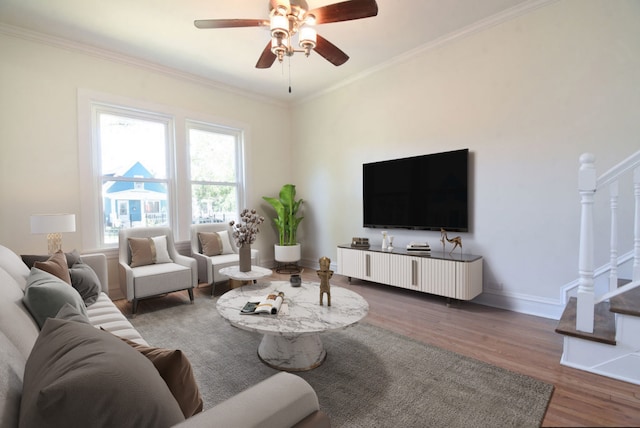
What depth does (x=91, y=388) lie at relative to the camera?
0.72m

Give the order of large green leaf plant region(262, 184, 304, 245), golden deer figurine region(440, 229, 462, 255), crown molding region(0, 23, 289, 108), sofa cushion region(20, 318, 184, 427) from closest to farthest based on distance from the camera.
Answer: sofa cushion region(20, 318, 184, 427)
crown molding region(0, 23, 289, 108)
golden deer figurine region(440, 229, 462, 255)
large green leaf plant region(262, 184, 304, 245)

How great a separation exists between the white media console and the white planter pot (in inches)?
39.5

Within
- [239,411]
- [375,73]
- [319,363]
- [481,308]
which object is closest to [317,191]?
[375,73]

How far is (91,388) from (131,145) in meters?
4.06

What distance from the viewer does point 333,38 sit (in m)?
3.50

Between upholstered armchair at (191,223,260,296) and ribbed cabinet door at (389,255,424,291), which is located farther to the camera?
upholstered armchair at (191,223,260,296)

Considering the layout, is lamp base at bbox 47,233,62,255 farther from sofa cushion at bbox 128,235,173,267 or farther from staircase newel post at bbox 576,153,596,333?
staircase newel post at bbox 576,153,596,333

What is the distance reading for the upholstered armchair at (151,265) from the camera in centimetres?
319

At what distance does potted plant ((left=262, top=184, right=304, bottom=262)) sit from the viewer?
198 inches

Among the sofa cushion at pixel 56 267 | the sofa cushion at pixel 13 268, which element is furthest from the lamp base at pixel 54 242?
the sofa cushion at pixel 13 268

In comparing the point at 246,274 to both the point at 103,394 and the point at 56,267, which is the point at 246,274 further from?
the point at 103,394

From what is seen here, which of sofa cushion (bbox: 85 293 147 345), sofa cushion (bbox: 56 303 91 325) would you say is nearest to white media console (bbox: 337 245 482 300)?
sofa cushion (bbox: 85 293 147 345)

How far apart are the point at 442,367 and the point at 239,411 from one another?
68.4 inches

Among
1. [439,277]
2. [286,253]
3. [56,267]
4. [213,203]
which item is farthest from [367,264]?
[56,267]
